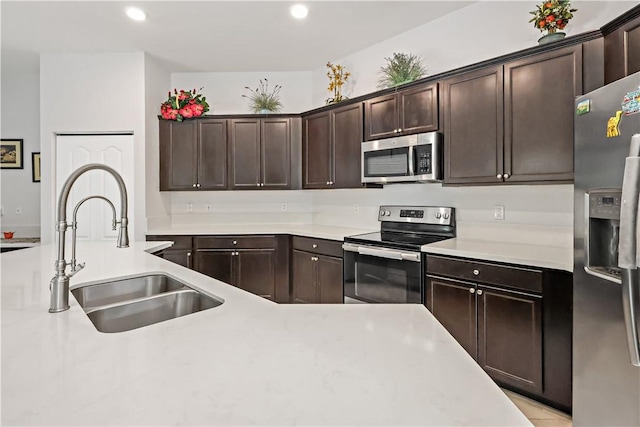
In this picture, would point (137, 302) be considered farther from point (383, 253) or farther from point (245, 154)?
point (245, 154)

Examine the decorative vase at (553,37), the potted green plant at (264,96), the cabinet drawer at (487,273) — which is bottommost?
the cabinet drawer at (487,273)

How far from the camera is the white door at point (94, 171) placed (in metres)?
3.80

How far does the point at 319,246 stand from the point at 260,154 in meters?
1.38

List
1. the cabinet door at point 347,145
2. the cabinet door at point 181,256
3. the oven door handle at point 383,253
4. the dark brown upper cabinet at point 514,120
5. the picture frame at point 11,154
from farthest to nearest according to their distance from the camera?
the picture frame at point 11,154, the cabinet door at point 181,256, the cabinet door at point 347,145, the oven door handle at point 383,253, the dark brown upper cabinet at point 514,120

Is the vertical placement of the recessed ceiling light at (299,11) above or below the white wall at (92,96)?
above

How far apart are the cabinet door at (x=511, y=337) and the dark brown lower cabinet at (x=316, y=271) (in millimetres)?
1304

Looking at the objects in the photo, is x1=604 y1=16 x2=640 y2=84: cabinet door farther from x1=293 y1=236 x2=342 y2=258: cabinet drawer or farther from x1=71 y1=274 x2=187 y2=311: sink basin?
x1=71 y1=274 x2=187 y2=311: sink basin

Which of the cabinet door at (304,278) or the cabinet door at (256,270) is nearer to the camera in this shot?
the cabinet door at (304,278)

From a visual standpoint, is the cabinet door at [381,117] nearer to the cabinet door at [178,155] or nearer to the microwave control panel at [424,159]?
the microwave control panel at [424,159]

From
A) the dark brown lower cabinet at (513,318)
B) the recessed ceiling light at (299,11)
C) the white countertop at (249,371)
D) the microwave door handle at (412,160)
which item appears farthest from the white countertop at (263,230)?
the white countertop at (249,371)

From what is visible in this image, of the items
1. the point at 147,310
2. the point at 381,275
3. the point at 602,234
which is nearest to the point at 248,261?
the point at 381,275

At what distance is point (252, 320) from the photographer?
1025mm

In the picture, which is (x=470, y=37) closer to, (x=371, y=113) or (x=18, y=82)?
(x=371, y=113)

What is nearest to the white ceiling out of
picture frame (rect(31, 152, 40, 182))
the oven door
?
picture frame (rect(31, 152, 40, 182))
